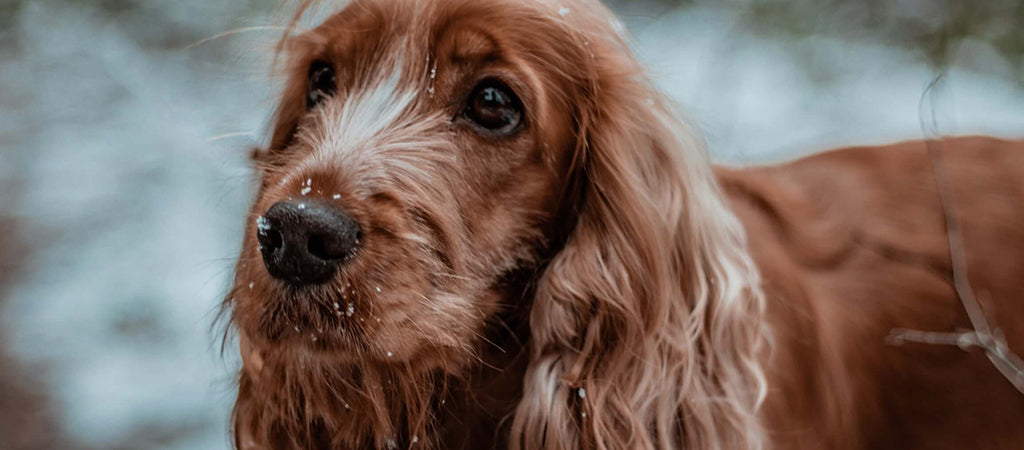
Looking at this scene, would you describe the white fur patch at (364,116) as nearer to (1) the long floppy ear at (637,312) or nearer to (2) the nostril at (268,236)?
(2) the nostril at (268,236)

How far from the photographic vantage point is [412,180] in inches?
84.9

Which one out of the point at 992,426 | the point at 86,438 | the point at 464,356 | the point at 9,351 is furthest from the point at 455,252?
the point at 9,351

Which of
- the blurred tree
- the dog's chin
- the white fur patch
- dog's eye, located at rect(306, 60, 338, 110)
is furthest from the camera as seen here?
the blurred tree

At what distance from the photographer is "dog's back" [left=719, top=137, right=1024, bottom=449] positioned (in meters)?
2.83

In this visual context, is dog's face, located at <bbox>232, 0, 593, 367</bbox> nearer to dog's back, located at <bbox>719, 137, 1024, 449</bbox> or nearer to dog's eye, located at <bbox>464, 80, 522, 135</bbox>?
dog's eye, located at <bbox>464, 80, 522, 135</bbox>

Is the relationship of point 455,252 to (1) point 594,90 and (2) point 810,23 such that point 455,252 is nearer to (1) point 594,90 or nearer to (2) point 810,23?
(1) point 594,90

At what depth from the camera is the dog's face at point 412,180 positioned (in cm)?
198

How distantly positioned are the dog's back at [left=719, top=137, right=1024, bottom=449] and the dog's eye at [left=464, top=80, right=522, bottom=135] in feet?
3.17

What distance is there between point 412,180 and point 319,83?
544mm

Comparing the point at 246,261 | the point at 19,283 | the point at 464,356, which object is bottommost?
the point at 19,283

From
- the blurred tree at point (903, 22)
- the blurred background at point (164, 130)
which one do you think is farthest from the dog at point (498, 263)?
the blurred tree at point (903, 22)

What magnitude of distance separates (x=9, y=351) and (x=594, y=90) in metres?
3.41

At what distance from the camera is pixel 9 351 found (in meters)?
4.72

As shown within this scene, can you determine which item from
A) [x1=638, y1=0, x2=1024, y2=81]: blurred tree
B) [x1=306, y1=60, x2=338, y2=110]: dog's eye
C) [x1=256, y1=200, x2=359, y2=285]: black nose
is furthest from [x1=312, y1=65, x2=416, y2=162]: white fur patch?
[x1=638, y1=0, x2=1024, y2=81]: blurred tree
